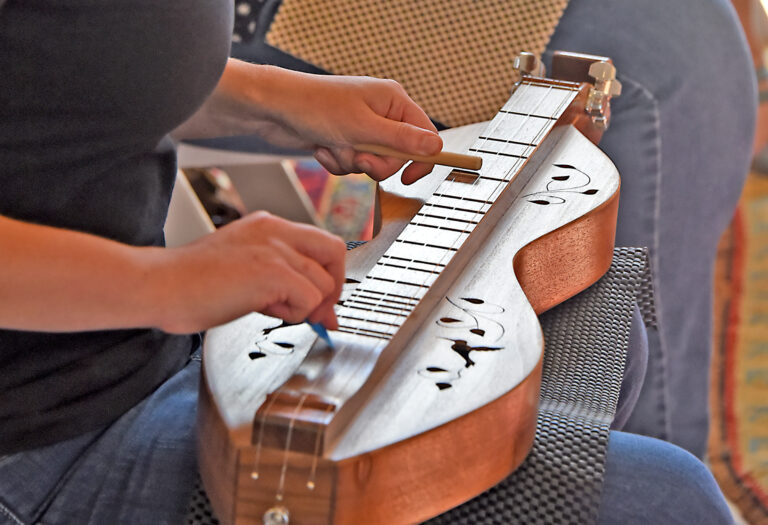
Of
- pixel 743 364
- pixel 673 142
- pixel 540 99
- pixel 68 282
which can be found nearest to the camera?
pixel 68 282

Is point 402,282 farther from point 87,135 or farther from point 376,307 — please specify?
point 87,135

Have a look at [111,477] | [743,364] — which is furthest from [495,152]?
[743,364]

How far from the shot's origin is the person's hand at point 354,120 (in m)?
0.77

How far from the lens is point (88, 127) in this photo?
58 centimetres

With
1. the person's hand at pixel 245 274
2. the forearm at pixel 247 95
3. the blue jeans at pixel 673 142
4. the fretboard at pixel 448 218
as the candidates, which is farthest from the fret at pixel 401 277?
the blue jeans at pixel 673 142

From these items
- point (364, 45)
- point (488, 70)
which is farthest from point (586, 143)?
point (364, 45)

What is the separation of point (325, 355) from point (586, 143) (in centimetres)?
46

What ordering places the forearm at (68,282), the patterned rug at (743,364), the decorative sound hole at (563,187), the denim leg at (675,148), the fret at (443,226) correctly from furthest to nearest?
1. the patterned rug at (743,364)
2. the denim leg at (675,148)
3. the decorative sound hole at (563,187)
4. the fret at (443,226)
5. the forearm at (68,282)

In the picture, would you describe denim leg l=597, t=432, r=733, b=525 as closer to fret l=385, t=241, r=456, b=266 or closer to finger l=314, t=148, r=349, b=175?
fret l=385, t=241, r=456, b=266

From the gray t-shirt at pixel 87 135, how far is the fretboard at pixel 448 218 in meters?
0.17

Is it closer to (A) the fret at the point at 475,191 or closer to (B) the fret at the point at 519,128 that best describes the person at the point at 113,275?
(A) the fret at the point at 475,191

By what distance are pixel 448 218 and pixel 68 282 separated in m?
0.33

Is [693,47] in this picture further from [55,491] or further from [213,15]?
[55,491]

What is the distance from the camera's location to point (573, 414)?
643 millimetres
